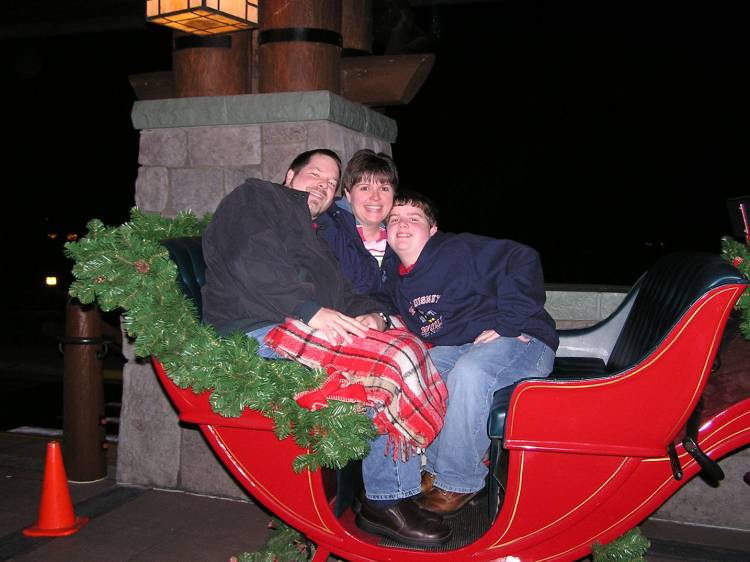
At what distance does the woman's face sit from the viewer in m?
3.03

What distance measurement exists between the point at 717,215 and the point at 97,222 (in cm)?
2797

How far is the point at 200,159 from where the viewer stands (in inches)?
148

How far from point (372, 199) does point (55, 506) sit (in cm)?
211

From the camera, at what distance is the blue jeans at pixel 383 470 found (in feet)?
7.86

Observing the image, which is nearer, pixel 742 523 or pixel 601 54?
pixel 742 523

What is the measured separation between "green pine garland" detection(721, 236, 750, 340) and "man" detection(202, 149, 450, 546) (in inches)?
49.9

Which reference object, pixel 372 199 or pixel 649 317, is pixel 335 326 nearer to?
pixel 372 199

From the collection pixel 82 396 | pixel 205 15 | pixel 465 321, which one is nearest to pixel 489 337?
pixel 465 321

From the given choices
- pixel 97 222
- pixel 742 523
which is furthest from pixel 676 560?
pixel 97 222

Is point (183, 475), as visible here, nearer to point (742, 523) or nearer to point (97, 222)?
point (97, 222)

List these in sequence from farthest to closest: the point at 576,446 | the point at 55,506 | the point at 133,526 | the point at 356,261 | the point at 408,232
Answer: the point at 133,526 → the point at 55,506 → the point at 356,261 → the point at 408,232 → the point at 576,446

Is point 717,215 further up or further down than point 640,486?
further up

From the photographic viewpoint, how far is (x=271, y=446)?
238cm

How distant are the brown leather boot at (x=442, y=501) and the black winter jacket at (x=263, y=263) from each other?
0.78 meters
